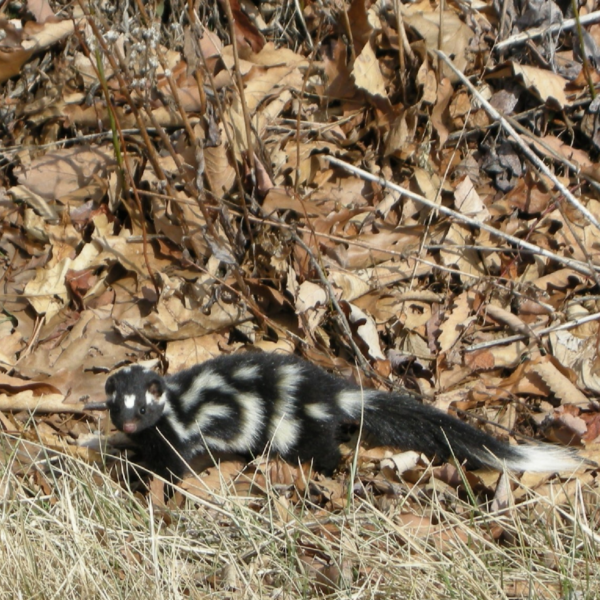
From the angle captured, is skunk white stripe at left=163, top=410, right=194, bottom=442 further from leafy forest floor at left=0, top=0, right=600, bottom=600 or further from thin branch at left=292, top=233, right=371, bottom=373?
thin branch at left=292, top=233, right=371, bottom=373

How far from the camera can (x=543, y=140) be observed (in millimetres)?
7160

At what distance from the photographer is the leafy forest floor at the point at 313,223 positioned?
573 cm

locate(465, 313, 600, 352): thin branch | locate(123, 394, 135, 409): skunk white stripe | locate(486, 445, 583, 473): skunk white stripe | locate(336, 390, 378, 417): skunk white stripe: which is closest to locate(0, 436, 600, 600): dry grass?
locate(486, 445, 583, 473): skunk white stripe

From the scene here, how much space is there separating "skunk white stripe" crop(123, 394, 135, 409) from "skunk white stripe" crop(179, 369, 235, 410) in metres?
0.39

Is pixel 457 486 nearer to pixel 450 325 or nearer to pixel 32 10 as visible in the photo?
Answer: pixel 450 325

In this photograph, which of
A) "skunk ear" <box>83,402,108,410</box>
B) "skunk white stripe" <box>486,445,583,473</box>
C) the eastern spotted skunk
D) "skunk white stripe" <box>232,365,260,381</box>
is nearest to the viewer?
"skunk white stripe" <box>486,445,583,473</box>

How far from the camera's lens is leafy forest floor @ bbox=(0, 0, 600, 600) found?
573 cm

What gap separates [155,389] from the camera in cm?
557

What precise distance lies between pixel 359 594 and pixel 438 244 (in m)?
3.28

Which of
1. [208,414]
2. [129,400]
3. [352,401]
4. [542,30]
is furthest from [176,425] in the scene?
[542,30]

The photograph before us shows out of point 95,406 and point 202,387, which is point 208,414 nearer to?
point 202,387

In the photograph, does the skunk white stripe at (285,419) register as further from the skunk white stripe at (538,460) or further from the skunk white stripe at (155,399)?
the skunk white stripe at (538,460)

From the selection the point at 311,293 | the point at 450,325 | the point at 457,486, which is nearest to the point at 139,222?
the point at 311,293

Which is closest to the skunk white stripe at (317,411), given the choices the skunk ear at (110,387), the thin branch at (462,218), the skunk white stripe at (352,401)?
the skunk white stripe at (352,401)
